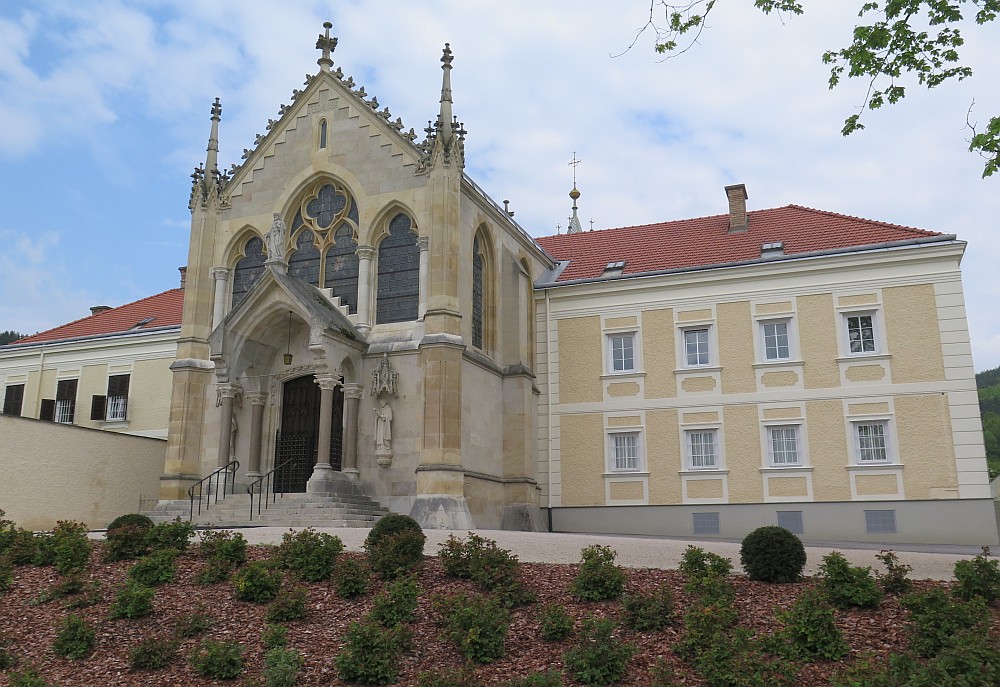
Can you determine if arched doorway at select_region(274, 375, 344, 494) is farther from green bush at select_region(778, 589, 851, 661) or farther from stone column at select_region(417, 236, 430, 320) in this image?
green bush at select_region(778, 589, 851, 661)

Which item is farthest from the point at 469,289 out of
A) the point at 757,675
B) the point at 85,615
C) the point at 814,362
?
the point at 757,675

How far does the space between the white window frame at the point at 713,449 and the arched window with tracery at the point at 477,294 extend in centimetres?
690

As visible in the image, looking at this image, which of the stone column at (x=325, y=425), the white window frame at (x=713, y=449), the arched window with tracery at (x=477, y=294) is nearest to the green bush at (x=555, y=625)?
the stone column at (x=325, y=425)

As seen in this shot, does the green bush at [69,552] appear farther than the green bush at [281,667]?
Yes

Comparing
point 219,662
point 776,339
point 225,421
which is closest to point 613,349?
point 776,339

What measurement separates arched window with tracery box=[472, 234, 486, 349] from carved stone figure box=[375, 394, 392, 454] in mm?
3512

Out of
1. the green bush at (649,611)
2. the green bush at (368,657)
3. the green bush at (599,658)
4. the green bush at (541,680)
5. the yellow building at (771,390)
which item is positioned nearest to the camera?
the green bush at (541,680)

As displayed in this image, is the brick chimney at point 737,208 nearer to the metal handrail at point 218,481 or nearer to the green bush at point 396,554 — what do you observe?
the metal handrail at point 218,481

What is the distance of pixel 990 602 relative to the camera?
1162 cm

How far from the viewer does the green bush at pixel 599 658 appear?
987 centimetres

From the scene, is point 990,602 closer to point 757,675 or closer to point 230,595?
point 757,675

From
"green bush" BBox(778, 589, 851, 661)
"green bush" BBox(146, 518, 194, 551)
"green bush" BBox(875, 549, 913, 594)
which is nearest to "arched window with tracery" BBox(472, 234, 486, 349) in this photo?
"green bush" BBox(146, 518, 194, 551)

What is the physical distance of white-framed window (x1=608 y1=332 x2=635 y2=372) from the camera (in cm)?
2877

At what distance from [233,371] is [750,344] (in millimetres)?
15064
